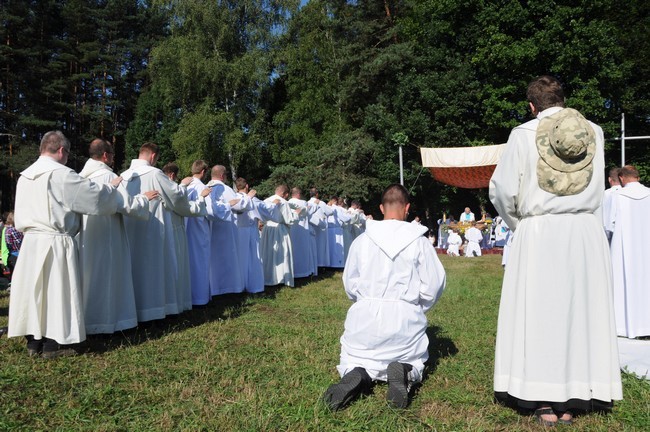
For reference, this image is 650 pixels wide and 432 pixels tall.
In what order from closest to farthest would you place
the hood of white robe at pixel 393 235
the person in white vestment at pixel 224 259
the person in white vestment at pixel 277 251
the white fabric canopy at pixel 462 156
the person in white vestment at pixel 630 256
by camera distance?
the hood of white robe at pixel 393 235 < the person in white vestment at pixel 630 256 < the person in white vestment at pixel 224 259 < the person in white vestment at pixel 277 251 < the white fabric canopy at pixel 462 156

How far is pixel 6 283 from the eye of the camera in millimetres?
10078

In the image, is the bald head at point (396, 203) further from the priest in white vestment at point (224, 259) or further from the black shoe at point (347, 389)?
the priest in white vestment at point (224, 259)

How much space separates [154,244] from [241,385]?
3089mm

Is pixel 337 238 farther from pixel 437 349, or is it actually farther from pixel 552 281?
pixel 552 281

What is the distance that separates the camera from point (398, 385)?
4.04 m

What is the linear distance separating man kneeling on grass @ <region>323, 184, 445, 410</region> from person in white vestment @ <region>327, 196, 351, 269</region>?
35.0 ft

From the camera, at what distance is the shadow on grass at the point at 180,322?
19.8 ft

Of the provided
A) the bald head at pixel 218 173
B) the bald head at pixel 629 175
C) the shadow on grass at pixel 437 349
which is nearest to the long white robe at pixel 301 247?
the bald head at pixel 218 173

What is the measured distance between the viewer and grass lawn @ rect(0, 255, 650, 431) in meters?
3.80

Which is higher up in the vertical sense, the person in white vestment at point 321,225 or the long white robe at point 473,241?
the person in white vestment at point 321,225

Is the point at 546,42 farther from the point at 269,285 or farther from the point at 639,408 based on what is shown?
the point at 639,408

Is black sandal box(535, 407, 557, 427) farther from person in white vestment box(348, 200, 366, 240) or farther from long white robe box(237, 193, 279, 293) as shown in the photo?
person in white vestment box(348, 200, 366, 240)

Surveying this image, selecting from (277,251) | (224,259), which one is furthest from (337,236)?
(224,259)

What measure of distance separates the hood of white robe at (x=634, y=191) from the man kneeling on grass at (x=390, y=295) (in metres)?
3.81
